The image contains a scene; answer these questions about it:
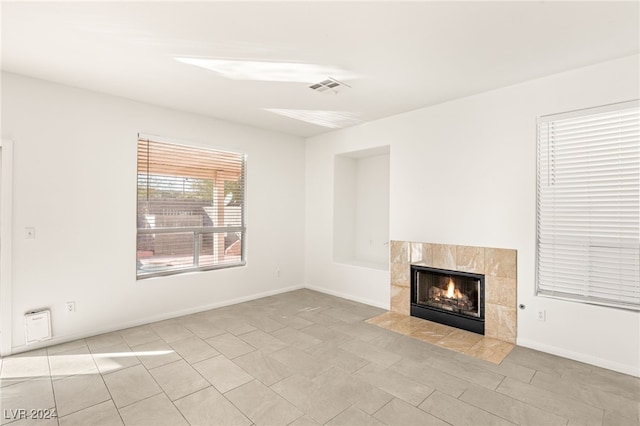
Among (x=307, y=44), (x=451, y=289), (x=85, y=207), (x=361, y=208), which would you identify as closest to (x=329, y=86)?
(x=307, y=44)

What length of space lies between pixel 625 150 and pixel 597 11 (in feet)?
4.55

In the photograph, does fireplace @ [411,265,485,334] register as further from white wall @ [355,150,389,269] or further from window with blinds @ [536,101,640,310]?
white wall @ [355,150,389,269]

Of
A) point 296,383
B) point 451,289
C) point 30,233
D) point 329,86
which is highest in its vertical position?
point 329,86

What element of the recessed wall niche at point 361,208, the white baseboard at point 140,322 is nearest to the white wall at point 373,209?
the recessed wall niche at point 361,208

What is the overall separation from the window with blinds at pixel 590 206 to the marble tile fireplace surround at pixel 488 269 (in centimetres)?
29

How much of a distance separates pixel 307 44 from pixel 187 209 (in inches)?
114

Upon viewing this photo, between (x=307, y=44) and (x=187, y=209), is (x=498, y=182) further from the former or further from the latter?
(x=187, y=209)

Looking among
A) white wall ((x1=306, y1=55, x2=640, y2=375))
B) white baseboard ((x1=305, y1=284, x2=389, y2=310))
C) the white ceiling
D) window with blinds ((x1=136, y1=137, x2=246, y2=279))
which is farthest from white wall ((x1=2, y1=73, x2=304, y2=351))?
white wall ((x1=306, y1=55, x2=640, y2=375))

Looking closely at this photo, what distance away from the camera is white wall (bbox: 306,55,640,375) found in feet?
9.70

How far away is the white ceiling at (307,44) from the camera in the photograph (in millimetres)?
2219

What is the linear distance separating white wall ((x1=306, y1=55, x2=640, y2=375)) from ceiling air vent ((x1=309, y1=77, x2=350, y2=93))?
52.5 inches

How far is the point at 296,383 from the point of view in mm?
2674

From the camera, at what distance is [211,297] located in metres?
4.73

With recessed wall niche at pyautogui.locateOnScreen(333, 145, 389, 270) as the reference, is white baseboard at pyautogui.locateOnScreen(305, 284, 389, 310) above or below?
below
